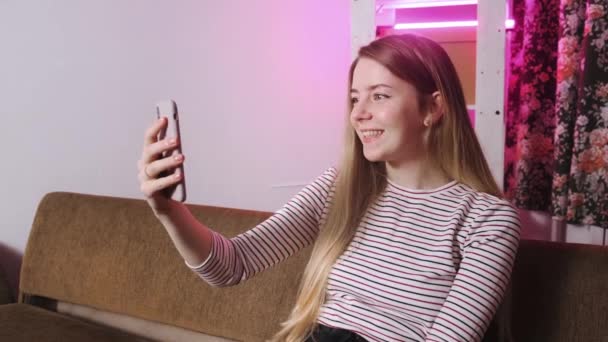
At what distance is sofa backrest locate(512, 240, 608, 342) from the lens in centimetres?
115

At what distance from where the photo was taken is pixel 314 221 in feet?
4.24

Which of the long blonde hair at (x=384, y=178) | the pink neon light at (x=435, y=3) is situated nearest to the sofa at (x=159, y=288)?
the long blonde hair at (x=384, y=178)

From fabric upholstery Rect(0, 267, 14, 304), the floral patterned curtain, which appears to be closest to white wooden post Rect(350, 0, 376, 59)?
the floral patterned curtain

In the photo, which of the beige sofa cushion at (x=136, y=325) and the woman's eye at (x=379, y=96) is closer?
the woman's eye at (x=379, y=96)

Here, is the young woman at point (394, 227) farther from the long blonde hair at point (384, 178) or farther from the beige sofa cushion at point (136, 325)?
the beige sofa cushion at point (136, 325)

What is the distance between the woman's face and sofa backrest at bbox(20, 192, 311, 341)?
1.46 feet

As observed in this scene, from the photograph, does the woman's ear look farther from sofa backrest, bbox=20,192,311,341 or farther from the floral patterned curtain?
the floral patterned curtain

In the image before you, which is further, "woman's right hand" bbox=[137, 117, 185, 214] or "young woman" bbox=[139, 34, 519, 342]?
"young woman" bbox=[139, 34, 519, 342]

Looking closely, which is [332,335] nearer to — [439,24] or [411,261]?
[411,261]

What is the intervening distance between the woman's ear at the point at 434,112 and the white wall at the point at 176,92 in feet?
3.67

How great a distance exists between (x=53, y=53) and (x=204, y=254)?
5.01ft

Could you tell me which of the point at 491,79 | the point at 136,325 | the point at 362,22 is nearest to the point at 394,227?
the point at 491,79

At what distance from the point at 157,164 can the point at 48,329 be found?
103cm

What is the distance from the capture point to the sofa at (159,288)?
1188 mm
